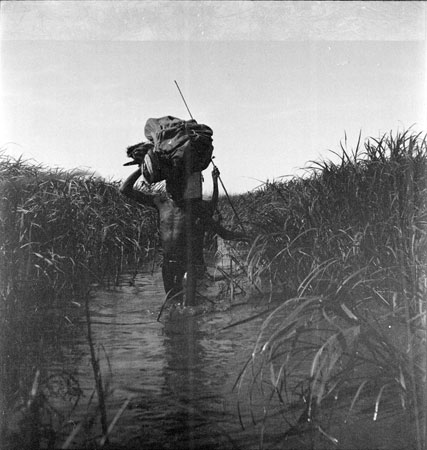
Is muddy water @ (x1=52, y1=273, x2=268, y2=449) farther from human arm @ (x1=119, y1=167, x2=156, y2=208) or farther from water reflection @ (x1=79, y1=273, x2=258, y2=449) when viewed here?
human arm @ (x1=119, y1=167, x2=156, y2=208)

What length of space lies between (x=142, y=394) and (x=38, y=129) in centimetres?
191

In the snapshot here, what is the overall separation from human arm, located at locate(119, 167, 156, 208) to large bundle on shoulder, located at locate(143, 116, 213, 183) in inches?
5.9

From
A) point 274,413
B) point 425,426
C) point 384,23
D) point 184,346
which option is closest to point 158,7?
point 384,23

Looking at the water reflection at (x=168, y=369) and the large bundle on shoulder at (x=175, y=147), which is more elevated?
the large bundle on shoulder at (x=175, y=147)

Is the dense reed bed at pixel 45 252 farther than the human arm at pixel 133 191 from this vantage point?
No

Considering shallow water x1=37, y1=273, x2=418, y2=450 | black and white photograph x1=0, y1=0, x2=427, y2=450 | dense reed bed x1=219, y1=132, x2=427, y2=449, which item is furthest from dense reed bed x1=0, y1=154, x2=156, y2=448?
dense reed bed x1=219, y1=132, x2=427, y2=449

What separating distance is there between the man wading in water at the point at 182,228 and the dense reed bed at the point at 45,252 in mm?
593

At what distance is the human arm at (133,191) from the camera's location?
397cm

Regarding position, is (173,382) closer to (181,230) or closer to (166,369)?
(166,369)

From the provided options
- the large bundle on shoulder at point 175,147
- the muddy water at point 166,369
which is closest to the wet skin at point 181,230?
the large bundle on shoulder at point 175,147

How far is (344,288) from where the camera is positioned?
300 centimetres

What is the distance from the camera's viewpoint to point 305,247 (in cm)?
380

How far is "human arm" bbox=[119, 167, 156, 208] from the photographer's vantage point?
156 inches

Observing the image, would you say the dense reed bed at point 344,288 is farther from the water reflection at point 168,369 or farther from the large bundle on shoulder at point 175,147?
the large bundle on shoulder at point 175,147
